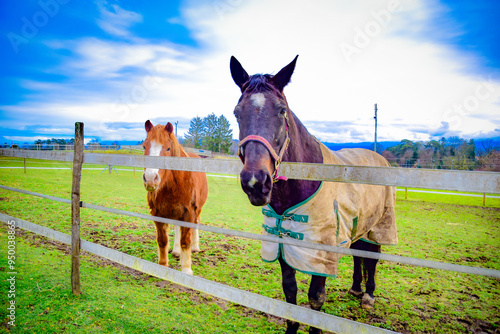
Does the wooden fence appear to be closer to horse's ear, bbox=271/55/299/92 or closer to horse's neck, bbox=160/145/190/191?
horse's ear, bbox=271/55/299/92

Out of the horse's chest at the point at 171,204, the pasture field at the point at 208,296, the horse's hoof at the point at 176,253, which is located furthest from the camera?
the horse's hoof at the point at 176,253

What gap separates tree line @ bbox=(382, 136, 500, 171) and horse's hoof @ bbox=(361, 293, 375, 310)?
66.3 ft

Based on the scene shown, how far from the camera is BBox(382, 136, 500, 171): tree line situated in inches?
808

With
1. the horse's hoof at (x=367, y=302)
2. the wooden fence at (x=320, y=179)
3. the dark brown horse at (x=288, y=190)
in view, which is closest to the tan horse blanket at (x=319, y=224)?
the dark brown horse at (x=288, y=190)

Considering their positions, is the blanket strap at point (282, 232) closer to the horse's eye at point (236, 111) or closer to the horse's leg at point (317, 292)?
the horse's leg at point (317, 292)

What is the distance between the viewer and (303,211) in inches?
89.8

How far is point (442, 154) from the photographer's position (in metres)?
27.5

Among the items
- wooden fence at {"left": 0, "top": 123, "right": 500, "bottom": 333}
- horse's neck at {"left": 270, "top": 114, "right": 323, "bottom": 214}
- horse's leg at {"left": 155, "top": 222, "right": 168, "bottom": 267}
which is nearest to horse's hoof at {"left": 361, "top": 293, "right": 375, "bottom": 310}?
horse's neck at {"left": 270, "top": 114, "right": 323, "bottom": 214}

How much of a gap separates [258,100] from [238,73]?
0.61 meters

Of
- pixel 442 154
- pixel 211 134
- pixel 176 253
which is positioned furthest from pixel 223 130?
pixel 176 253

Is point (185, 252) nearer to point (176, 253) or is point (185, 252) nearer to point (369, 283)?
point (176, 253)

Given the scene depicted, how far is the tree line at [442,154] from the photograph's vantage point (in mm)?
20516

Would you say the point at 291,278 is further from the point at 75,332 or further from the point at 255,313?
the point at 75,332

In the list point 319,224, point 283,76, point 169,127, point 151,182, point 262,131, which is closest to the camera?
point 262,131
